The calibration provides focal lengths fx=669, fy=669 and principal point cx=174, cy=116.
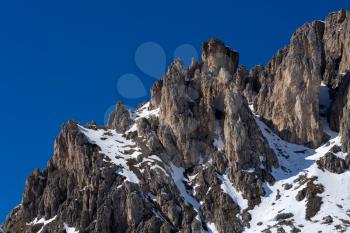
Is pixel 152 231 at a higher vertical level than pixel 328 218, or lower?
higher

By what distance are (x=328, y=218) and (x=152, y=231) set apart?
52190mm

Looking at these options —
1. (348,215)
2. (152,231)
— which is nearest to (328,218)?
(348,215)

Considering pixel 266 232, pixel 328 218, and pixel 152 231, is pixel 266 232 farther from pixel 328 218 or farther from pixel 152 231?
pixel 152 231

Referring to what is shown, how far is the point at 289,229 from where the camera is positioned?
646 feet

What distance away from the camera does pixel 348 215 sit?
650 feet

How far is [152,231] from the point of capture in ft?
655

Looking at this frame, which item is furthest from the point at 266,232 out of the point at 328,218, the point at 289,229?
the point at 328,218

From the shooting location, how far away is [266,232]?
19762 cm

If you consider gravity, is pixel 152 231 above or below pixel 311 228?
above

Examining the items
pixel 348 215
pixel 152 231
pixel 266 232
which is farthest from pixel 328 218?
pixel 152 231

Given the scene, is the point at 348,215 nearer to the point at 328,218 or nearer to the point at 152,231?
the point at 328,218

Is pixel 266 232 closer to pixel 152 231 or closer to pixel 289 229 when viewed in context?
pixel 289 229

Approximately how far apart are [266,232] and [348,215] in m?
24.9

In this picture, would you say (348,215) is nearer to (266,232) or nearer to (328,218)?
(328,218)
